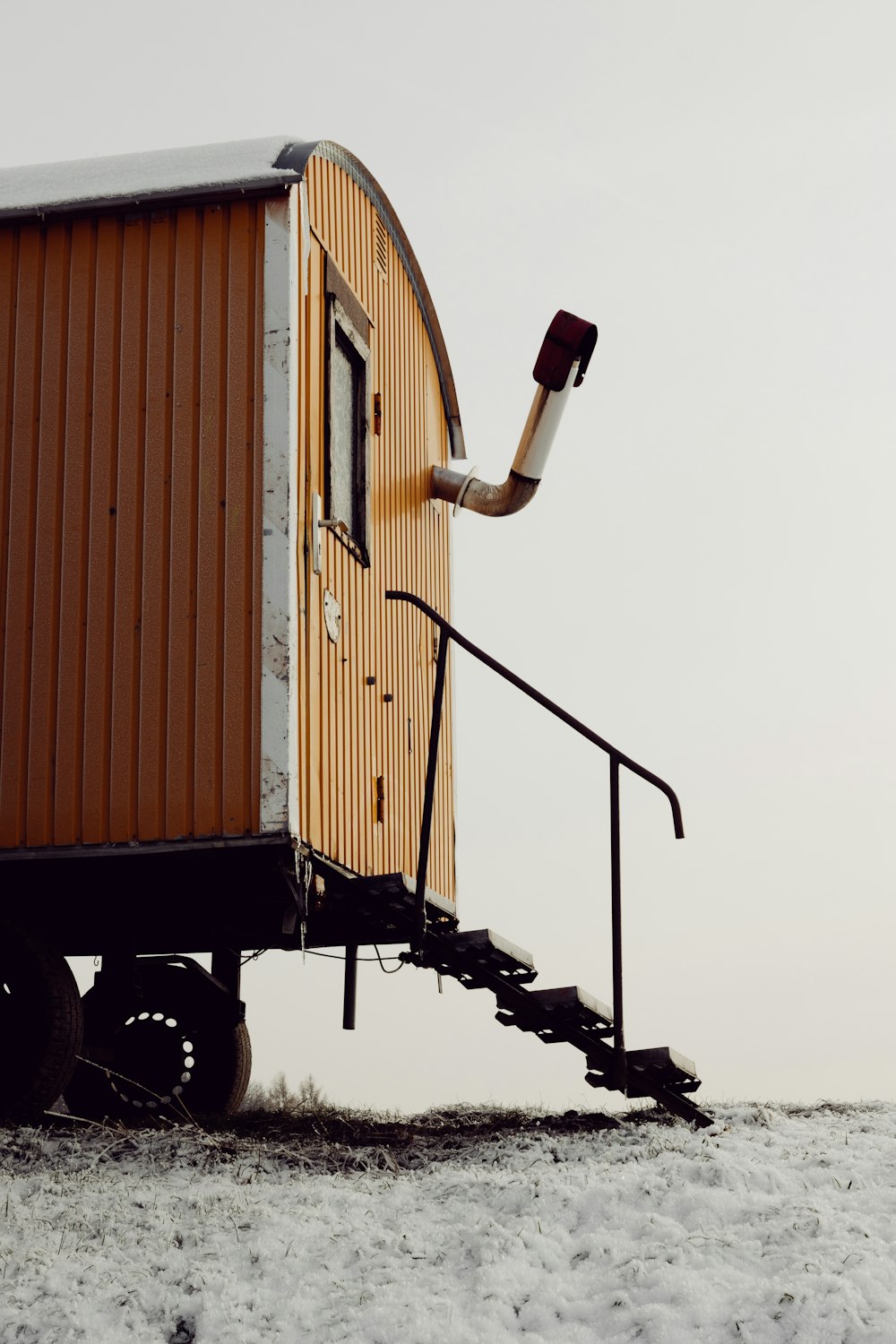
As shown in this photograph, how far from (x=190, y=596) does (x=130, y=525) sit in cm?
54

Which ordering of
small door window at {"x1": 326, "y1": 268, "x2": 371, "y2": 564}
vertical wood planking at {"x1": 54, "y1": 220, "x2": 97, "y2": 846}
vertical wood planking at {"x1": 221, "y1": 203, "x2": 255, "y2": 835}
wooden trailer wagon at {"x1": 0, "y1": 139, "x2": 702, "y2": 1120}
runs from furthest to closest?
small door window at {"x1": 326, "y1": 268, "x2": 371, "y2": 564}, vertical wood planking at {"x1": 54, "y1": 220, "x2": 97, "y2": 846}, wooden trailer wagon at {"x1": 0, "y1": 139, "x2": 702, "y2": 1120}, vertical wood planking at {"x1": 221, "y1": 203, "x2": 255, "y2": 835}

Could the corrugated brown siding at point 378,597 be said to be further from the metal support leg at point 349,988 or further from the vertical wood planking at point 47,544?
the vertical wood planking at point 47,544

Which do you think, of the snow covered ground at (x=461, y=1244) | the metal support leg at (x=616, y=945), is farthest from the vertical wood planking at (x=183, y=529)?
the metal support leg at (x=616, y=945)

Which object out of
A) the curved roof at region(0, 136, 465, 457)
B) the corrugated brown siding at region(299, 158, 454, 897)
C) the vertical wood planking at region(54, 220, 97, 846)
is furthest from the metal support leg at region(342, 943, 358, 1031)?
the curved roof at region(0, 136, 465, 457)

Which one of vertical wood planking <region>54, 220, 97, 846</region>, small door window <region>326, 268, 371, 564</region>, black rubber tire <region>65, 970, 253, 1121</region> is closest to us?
vertical wood planking <region>54, 220, 97, 846</region>

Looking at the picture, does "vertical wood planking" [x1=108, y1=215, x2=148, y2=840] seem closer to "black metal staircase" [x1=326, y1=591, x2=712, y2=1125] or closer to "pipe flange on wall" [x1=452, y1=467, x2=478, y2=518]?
"black metal staircase" [x1=326, y1=591, x2=712, y2=1125]

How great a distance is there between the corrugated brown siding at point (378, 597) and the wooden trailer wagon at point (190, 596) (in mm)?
39

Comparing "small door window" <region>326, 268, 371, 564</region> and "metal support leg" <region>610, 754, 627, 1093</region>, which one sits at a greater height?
"small door window" <region>326, 268, 371, 564</region>

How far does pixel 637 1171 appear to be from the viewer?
605cm

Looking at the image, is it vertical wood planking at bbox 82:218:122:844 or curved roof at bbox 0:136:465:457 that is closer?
vertical wood planking at bbox 82:218:122:844

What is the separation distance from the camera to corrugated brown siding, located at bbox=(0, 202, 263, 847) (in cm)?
737

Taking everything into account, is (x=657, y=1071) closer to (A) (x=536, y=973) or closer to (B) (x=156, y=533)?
(A) (x=536, y=973)

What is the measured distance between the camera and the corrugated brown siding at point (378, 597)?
783 centimetres

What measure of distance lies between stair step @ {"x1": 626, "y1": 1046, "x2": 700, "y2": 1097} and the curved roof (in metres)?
4.88
